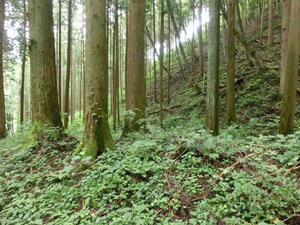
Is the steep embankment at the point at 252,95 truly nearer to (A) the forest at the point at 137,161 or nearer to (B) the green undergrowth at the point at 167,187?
(A) the forest at the point at 137,161

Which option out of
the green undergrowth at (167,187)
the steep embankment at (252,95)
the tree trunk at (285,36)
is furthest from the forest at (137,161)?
the tree trunk at (285,36)

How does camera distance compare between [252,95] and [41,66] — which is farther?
[252,95]

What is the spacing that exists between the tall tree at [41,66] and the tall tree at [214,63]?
4.11m

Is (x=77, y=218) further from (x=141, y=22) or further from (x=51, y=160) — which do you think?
(x=141, y=22)

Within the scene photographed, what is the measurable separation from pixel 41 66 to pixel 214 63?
4.49 metres

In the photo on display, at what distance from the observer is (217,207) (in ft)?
7.80

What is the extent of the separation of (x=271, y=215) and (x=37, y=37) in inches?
240

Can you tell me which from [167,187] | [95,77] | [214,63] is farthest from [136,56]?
[167,187]

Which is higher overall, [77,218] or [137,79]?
[137,79]

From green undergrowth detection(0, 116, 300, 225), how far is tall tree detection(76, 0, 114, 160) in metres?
0.40

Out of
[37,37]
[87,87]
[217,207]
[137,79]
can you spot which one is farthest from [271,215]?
[37,37]

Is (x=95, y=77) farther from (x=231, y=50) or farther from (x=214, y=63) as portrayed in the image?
(x=231, y=50)

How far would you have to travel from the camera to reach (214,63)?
4.79 meters

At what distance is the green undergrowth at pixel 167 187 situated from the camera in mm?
2285
